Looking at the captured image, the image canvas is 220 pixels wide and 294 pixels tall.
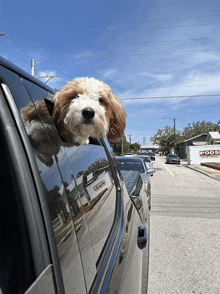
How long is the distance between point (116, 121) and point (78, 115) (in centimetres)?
44

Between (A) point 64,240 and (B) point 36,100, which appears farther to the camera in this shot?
(B) point 36,100

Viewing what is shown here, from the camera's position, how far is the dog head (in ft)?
4.90

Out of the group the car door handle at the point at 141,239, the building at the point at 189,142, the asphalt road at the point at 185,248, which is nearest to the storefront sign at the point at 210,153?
the asphalt road at the point at 185,248

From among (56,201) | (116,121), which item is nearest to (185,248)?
(116,121)

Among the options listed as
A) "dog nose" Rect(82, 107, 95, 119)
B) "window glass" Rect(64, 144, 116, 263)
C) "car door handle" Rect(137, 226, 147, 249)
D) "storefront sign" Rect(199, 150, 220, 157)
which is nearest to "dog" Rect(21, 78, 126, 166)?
"dog nose" Rect(82, 107, 95, 119)

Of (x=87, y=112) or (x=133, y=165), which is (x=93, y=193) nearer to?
(x=87, y=112)

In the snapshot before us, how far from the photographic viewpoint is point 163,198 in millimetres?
8930

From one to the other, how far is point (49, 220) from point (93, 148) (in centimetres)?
102

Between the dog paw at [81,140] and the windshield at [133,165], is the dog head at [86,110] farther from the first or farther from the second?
the windshield at [133,165]

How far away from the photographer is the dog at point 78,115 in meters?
1.06

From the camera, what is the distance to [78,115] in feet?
5.00

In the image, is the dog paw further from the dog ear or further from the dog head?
the dog ear

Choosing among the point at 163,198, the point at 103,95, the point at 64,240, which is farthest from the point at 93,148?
the point at 163,198

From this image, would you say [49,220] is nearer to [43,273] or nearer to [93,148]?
[43,273]
